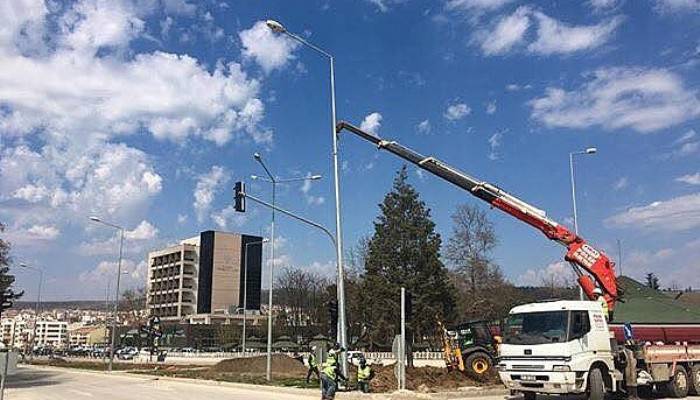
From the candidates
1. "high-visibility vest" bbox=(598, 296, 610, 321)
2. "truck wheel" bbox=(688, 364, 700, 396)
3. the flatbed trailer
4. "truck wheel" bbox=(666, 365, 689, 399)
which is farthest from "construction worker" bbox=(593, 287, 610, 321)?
"truck wheel" bbox=(688, 364, 700, 396)

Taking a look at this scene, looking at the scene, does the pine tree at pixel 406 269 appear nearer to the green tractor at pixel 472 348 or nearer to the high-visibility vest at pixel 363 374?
the green tractor at pixel 472 348

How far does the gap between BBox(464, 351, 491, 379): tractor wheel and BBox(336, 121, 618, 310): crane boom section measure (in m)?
6.35

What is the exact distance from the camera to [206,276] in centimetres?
14425

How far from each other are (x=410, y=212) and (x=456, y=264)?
10.4m

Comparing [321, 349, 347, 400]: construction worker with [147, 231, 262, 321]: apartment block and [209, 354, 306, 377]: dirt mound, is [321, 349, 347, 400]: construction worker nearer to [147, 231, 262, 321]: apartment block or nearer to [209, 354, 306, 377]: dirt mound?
[209, 354, 306, 377]: dirt mound

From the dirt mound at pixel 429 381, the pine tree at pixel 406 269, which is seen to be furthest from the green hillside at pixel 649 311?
the pine tree at pixel 406 269

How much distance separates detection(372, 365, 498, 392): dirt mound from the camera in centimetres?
2369

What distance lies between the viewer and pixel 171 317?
148 metres

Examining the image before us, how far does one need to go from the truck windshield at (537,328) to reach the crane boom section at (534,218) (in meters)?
4.13

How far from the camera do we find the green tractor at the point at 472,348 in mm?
26812

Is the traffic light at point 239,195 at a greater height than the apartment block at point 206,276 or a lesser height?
lesser

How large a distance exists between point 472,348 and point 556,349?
1062cm

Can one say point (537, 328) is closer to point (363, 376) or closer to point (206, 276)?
point (363, 376)

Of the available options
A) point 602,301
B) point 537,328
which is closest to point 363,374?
point 537,328
